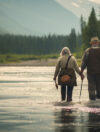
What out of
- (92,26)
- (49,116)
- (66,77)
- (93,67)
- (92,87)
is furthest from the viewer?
(92,26)

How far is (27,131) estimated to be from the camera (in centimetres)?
1043

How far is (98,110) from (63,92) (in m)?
3.02

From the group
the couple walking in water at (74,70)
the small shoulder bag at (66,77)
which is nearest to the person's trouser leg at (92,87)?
the couple walking in water at (74,70)

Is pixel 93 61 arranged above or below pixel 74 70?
above

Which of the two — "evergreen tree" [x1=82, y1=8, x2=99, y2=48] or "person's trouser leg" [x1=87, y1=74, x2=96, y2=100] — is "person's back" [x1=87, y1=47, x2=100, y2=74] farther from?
"evergreen tree" [x1=82, y1=8, x2=99, y2=48]

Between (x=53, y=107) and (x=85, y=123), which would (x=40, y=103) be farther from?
(x=85, y=123)

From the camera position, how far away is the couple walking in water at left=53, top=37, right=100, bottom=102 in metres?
17.2

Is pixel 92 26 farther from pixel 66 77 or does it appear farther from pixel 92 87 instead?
pixel 66 77

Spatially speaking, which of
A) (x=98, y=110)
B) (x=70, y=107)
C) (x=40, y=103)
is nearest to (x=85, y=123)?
(x=98, y=110)

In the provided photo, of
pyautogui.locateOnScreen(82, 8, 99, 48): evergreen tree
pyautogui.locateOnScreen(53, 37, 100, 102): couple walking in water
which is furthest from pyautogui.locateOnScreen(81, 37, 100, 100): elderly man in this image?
pyautogui.locateOnScreen(82, 8, 99, 48): evergreen tree

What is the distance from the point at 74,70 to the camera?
17547 millimetres

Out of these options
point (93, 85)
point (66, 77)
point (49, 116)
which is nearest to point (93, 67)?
point (93, 85)

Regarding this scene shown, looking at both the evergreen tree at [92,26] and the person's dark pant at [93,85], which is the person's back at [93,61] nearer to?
the person's dark pant at [93,85]

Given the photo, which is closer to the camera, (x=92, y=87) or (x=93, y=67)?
(x=92, y=87)
